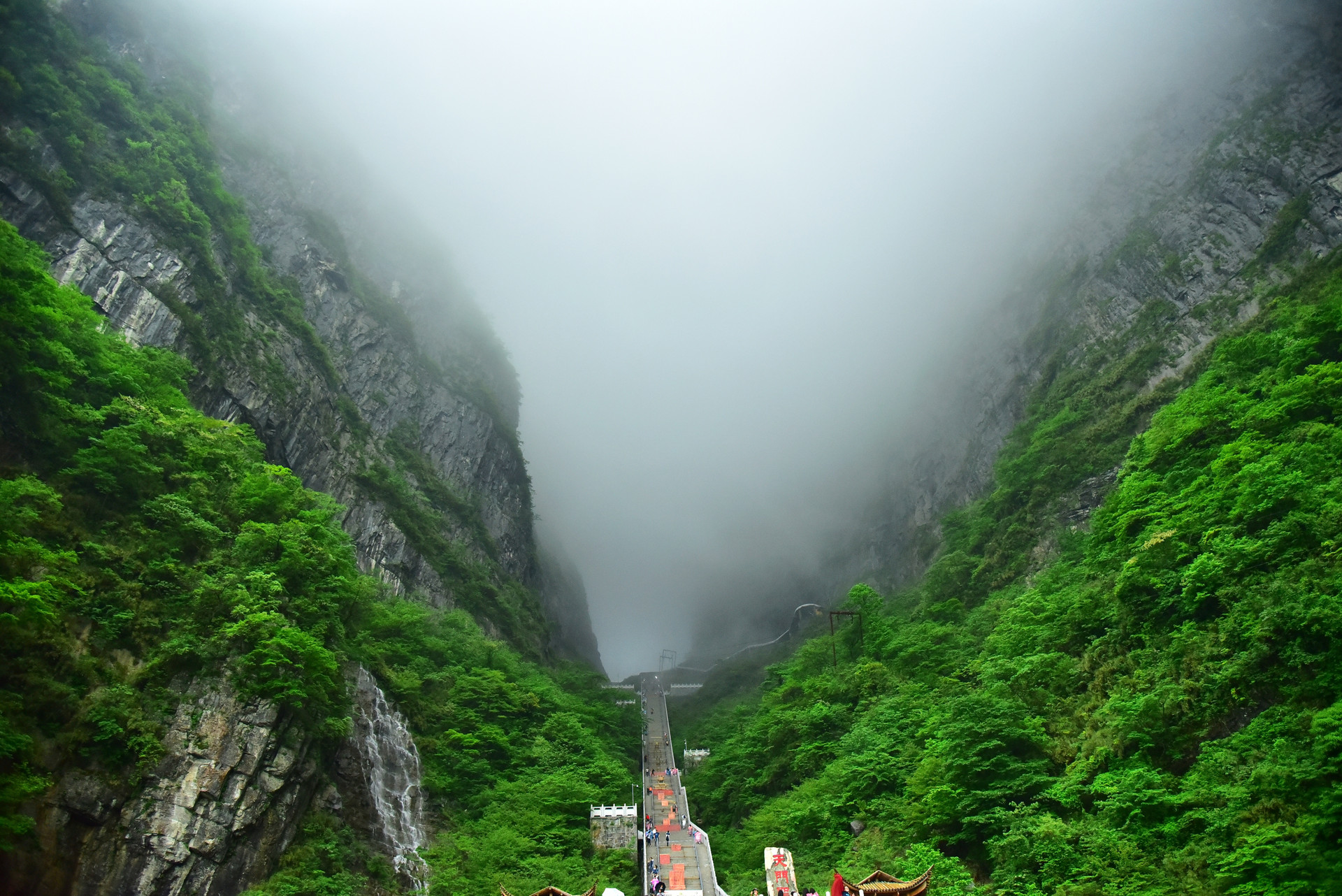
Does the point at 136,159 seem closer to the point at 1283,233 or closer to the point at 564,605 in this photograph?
the point at 1283,233

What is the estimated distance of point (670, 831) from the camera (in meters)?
29.5

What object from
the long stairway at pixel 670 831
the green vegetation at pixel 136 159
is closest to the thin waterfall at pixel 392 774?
the long stairway at pixel 670 831

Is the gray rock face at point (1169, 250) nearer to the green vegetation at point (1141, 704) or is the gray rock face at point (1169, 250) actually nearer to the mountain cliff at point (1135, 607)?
the mountain cliff at point (1135, 607)

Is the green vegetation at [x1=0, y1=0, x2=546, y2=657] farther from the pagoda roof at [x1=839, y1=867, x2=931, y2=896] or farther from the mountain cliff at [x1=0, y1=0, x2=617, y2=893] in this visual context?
the pagoda roof at [x1=839, y1=867, x2=931, y2=896]

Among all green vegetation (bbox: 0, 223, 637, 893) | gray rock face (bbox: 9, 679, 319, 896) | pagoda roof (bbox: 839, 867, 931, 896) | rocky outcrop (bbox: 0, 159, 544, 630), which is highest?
rocky outcrop (bbox: 0, 159, 544, 630)

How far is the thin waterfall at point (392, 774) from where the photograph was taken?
68.6 ft

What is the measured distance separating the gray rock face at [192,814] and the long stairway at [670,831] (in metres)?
11.6

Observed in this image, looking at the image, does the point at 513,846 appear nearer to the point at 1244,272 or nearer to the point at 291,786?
the point at 291,786

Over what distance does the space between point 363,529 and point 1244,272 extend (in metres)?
51.0

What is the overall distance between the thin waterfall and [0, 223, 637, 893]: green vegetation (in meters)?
0.77

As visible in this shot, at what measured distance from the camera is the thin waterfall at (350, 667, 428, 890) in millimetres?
20906

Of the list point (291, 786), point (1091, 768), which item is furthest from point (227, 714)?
point (1091, 768)

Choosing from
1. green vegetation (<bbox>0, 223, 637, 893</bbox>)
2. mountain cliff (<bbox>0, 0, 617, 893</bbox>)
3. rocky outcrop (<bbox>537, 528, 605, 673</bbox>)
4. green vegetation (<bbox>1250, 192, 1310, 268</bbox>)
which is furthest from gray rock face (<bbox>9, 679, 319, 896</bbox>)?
green vegetation (<bbox>1250, 192, 1310, 268</bbox>)

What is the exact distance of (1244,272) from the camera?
131 feet
